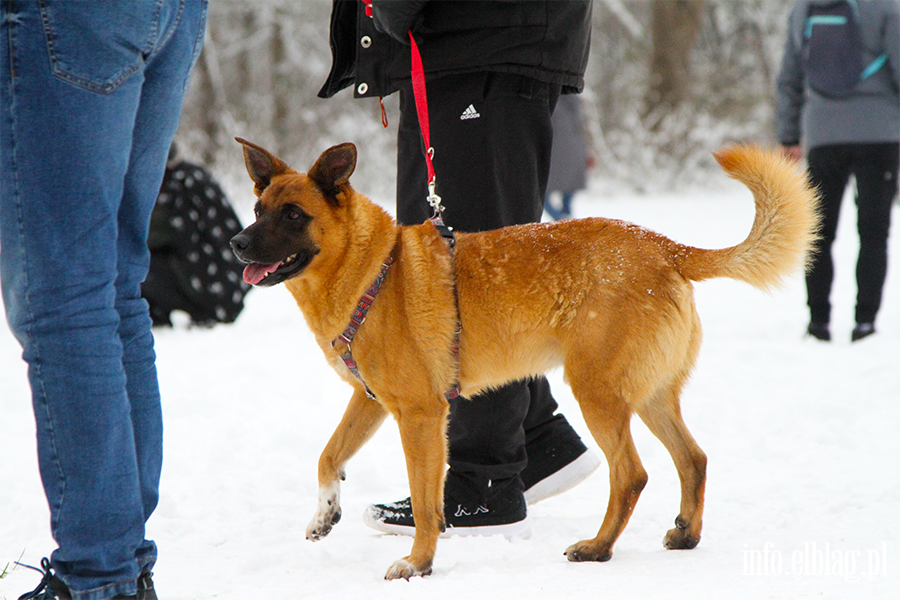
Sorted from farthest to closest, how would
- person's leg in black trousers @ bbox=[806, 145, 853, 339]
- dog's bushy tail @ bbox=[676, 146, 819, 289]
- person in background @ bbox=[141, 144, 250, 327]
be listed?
person in background @ bbox=[141, 144, 250, 327], person's leg in black trousers @ bbox=[806, 145, 853, 339], dog's bushy tail @ bbox=[676, 146, 819, 289]

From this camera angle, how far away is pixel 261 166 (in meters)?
2.78

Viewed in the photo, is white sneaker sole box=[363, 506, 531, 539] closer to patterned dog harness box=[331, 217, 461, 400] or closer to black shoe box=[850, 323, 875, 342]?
patterned dog harness box=[331, 217, 461, 400]

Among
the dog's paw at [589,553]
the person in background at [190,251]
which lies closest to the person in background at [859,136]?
the dog's paw at [589,553]

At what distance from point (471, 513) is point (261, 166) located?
1448 mm

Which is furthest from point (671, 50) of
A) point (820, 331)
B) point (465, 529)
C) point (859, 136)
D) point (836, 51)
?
point (465, 529)

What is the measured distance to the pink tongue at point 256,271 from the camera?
2491mm

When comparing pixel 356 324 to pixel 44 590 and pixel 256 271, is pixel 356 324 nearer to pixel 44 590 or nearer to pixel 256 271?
pixel 256 271

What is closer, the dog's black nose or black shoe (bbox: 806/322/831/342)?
the dog's black nose

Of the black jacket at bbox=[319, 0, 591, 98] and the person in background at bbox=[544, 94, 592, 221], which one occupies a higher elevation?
the black jacket at bbox=[319, 0, 591, 98]

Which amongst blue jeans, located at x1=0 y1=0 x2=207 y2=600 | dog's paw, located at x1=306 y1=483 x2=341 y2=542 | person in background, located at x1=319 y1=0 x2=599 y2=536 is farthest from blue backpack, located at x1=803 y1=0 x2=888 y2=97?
blue jeans, located at x1=0 y1=0 x2=207 y2=600

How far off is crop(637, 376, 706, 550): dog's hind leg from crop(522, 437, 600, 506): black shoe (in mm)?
435

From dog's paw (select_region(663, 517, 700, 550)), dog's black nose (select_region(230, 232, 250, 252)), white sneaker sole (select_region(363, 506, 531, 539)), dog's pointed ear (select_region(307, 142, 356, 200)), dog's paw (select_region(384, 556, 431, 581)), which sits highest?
dog's pointed ear (select_region(307, 142, 356, 200))

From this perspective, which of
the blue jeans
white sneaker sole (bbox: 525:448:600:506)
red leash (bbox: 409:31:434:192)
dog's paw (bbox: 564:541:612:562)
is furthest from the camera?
white sneaker sole (bbox: 525:448:600:506)

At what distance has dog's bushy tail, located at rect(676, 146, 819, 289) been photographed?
2.55m
